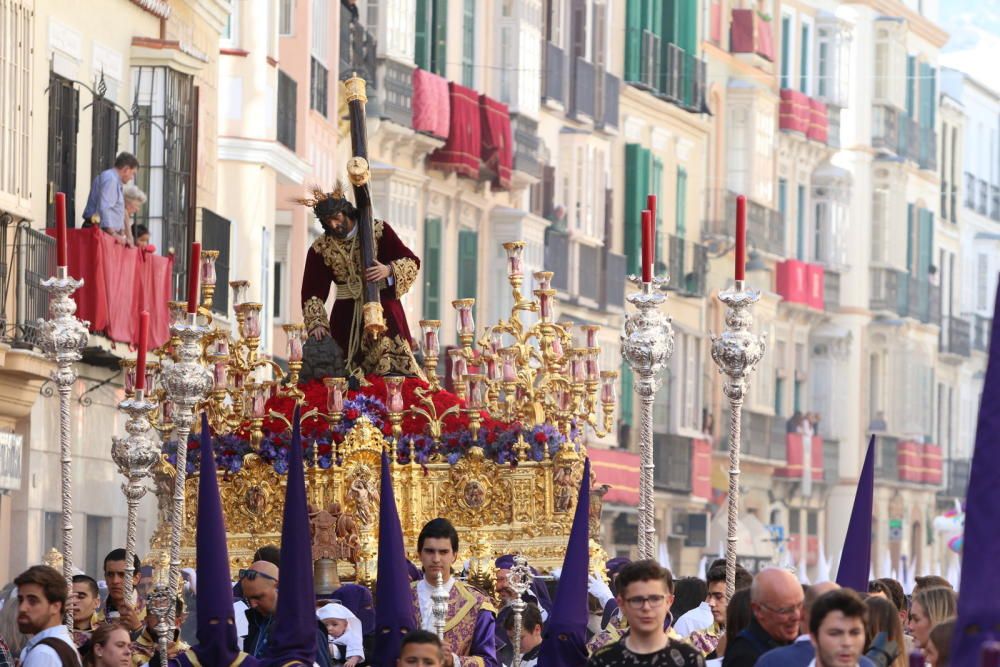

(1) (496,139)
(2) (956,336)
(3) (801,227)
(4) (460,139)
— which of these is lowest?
(2) (956,336)

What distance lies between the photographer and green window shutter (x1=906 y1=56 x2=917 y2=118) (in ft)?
217

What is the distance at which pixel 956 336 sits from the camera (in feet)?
228

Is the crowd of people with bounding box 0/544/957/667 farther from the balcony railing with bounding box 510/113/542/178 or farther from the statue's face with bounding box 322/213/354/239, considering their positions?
the balcony railing with bounding box 510/113/542/178

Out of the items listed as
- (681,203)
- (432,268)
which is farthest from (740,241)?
(681,203)

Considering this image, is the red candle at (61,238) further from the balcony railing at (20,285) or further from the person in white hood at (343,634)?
the balcony railing at (20,285)

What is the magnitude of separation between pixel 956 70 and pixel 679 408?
21.9 meters

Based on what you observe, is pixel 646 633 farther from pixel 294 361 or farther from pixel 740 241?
pixel 294 361

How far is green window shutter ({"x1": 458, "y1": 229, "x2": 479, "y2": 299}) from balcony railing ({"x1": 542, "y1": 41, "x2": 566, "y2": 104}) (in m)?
4.15

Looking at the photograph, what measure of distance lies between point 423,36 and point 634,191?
1088cm

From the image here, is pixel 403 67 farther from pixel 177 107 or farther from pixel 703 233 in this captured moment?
pixel 703 233

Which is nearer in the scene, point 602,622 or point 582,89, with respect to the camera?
point 602,622

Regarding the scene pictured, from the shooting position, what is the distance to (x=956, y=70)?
233 feet

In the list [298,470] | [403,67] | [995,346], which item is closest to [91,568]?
[403,67]

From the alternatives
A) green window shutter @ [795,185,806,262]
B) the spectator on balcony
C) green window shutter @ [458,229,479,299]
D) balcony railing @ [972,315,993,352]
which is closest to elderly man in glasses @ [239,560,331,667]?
the spectator on balcony
